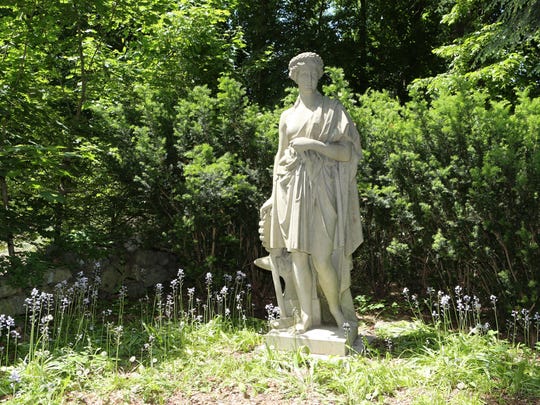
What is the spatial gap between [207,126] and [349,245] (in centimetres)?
302

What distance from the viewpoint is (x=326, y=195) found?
4305 mm

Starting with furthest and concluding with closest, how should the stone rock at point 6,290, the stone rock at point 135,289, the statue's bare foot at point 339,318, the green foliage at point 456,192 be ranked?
1. the stone rock at point 135,289
2. the stone rock at point 6,290
3. the green foliage at point 456,192
4. the statue's bare foot at point 339,318

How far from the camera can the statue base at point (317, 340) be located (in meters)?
4.32

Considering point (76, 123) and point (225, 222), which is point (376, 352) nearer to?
point (225, 222)

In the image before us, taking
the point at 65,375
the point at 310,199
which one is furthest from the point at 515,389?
the point at 65,375

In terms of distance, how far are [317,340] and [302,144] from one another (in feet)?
5.50

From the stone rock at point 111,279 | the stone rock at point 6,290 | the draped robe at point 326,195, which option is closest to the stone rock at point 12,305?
the stone rock at point 6,290

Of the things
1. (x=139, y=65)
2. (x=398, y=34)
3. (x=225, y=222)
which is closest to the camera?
(x=225, y=222)

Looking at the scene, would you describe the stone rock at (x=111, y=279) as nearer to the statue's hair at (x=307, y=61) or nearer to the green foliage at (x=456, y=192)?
the green foliage at (x=456, y=192)

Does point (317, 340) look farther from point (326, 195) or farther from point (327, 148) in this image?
point (327, 148)

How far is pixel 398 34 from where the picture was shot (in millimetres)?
14539

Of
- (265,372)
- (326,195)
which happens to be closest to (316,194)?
(326,195)

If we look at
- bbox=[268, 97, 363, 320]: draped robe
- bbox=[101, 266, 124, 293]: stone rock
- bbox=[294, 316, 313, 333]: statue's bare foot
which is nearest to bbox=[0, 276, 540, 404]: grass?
bbox=[294, 316, 313, 333]: statue's bare foot

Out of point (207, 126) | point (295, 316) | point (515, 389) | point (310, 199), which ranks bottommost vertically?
point (515, 389)
